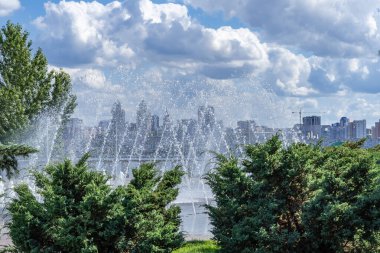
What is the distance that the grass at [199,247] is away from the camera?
409 inches

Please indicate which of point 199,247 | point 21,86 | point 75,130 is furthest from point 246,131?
point 199,247

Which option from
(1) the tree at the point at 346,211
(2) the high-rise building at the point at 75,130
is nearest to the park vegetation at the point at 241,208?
(1) the tree at the point at 346,211

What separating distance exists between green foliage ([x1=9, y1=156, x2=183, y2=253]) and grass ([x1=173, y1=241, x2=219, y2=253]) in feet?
4.21

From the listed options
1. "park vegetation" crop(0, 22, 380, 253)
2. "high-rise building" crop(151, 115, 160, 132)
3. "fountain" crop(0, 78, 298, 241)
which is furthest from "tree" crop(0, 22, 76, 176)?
"park vegetation" crop(0, 22, 380, 253)

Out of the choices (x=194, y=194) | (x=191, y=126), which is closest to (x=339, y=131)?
(x=191, y=126)

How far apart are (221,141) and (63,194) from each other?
24617mm

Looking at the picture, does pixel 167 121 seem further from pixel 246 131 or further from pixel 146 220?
pixel 146 220

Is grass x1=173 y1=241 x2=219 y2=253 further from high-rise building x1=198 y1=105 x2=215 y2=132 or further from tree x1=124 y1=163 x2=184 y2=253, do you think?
high-rise building x1=198 y1=105 x2=215 y2=132

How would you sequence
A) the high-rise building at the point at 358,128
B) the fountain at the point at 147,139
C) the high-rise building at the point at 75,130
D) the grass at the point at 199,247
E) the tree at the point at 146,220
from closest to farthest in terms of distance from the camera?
the tree at the point at 146,220, the grass at the point at 199,247, the fountain at the point at 147,139, the high-rise building at the point at 75,130, the high-rise building at the point at 358,128

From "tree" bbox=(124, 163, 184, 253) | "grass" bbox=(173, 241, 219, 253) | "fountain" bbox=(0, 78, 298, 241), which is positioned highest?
"fountain" bbox=(0, 78, 298, 241)

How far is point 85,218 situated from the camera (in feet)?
27.2

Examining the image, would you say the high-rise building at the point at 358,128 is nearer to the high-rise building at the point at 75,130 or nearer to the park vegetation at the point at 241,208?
the high-rise building at the point at 75,130

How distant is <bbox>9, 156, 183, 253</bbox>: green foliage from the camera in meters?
8.28

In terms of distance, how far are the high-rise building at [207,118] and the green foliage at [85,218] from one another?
24238 mm
